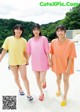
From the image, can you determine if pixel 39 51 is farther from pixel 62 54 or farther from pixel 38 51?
pixel 62 54

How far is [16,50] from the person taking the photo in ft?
12.0

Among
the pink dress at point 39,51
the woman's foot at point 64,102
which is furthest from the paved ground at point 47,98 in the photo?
the pink dress at point 39,51

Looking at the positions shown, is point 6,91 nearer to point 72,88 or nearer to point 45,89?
point 45,89

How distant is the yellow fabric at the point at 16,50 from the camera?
12.0 feet

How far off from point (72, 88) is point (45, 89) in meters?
0.47

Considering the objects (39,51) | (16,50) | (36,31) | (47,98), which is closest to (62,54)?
(39,51)

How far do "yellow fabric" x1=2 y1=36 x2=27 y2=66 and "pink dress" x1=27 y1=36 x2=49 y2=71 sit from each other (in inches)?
4.0

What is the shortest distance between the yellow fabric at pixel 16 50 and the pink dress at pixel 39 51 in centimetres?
10

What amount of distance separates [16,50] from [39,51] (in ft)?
1.11

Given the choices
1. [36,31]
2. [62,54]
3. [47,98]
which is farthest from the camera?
[47,98]

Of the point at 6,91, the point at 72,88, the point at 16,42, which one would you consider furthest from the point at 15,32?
the point at 72,88

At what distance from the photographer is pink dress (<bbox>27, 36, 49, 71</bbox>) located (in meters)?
3.59

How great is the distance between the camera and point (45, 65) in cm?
367

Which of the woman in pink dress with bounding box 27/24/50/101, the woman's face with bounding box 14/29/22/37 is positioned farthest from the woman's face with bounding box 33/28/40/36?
the woman's face with bounding box 14/29/22/37
